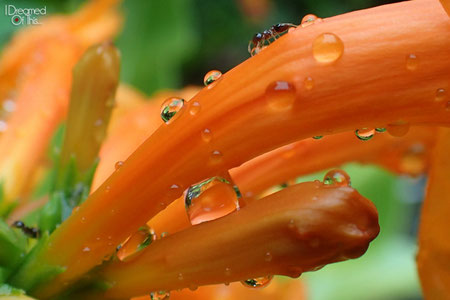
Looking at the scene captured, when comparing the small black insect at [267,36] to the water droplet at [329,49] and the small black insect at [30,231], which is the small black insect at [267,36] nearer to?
the water droplet at [329,49]

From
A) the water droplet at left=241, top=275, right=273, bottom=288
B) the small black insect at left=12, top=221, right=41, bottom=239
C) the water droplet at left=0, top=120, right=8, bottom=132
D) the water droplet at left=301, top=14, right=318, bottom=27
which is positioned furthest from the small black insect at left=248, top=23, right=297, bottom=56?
the water droplet at left=0, top=120, right=8, bottom=132

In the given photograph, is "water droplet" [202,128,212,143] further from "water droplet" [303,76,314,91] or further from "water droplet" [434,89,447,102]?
"water droplet" [434,89,447,102]

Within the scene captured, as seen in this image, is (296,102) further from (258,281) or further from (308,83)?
(258,281)

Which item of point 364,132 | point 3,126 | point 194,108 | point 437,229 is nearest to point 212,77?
point 194,108

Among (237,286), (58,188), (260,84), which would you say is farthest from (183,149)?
(237,286)

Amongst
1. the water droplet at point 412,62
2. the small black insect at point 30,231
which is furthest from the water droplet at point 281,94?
the small black insect at point 30,231

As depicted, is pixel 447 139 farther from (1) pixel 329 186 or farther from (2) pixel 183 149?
(2) pixel 183 149
